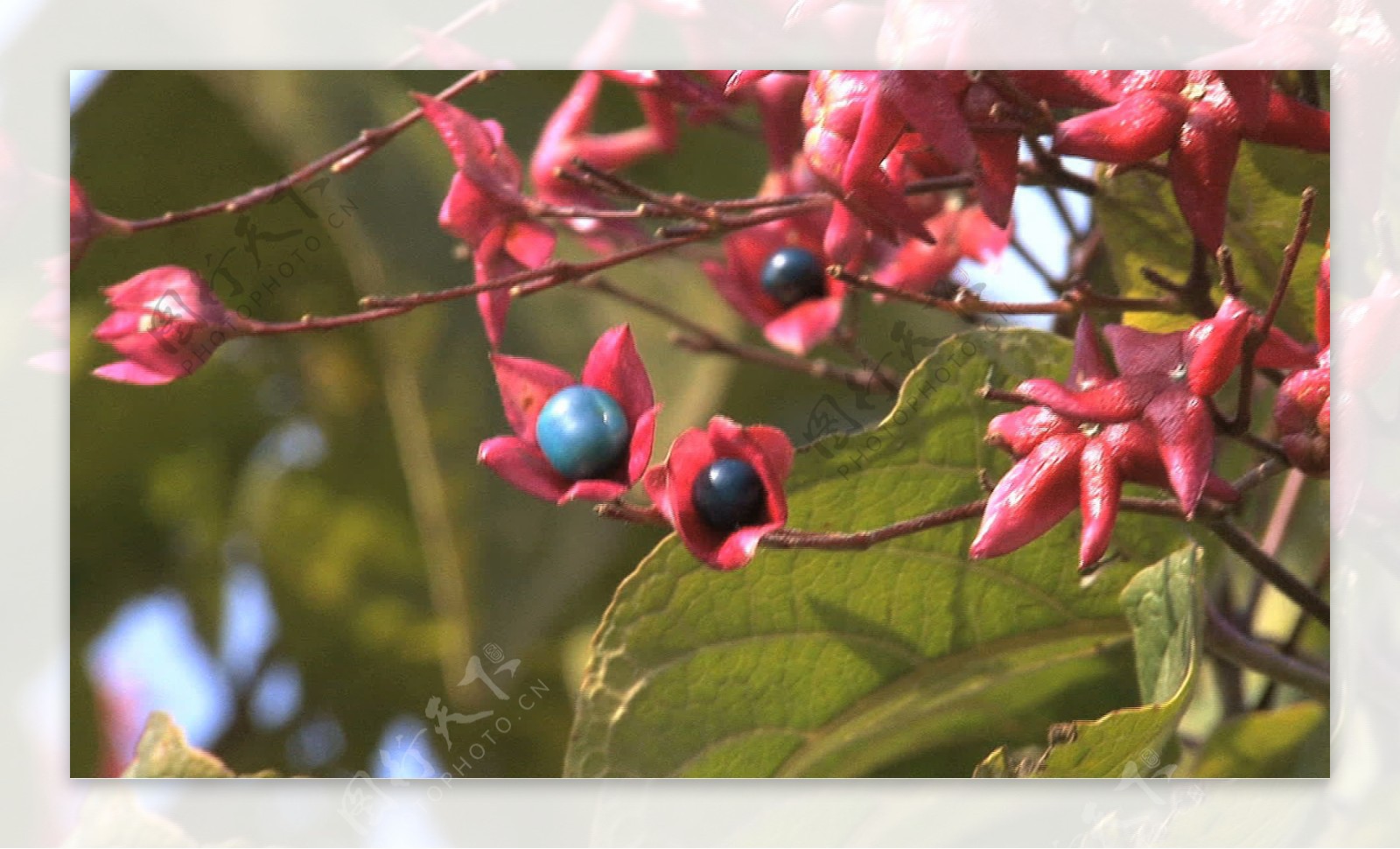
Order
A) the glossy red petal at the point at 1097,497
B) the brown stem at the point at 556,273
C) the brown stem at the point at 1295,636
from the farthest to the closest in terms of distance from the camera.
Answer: the brown stem at the point at 1295,636 → the brown stem at the point at 556,273 → the glossy red petal at the point at 1097,497

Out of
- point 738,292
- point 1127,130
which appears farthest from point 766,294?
point 1127,130

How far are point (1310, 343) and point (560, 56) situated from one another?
0.38 meters

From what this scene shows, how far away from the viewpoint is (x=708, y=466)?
23.6 inches

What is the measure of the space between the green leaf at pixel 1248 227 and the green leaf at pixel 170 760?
466mm

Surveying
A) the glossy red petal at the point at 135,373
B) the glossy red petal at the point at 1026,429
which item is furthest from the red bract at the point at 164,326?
the glossy red petal at the point at 1026,429

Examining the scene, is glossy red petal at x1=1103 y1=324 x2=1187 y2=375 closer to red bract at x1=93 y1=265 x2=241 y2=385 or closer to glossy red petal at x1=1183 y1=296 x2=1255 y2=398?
glossy red petal at x1=1183 y1=296 x2=1255 y2=398

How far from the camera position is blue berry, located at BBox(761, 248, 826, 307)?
2.56ft

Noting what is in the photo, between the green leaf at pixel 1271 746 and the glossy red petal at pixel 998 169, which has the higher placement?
the glossy red petal at pixel 998 169

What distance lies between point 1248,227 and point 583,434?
311 mm

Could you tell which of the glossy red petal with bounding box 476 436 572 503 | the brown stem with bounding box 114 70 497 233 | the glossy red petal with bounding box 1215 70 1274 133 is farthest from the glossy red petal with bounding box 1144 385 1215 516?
the brown stem with bounding box 114 70 497 233

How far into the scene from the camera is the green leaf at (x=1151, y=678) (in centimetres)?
63

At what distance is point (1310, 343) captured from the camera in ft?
2.28

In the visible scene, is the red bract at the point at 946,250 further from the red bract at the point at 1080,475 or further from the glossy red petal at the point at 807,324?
the red bract at the point at 1080,475

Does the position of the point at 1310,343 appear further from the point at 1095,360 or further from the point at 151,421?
the point at 151,421
